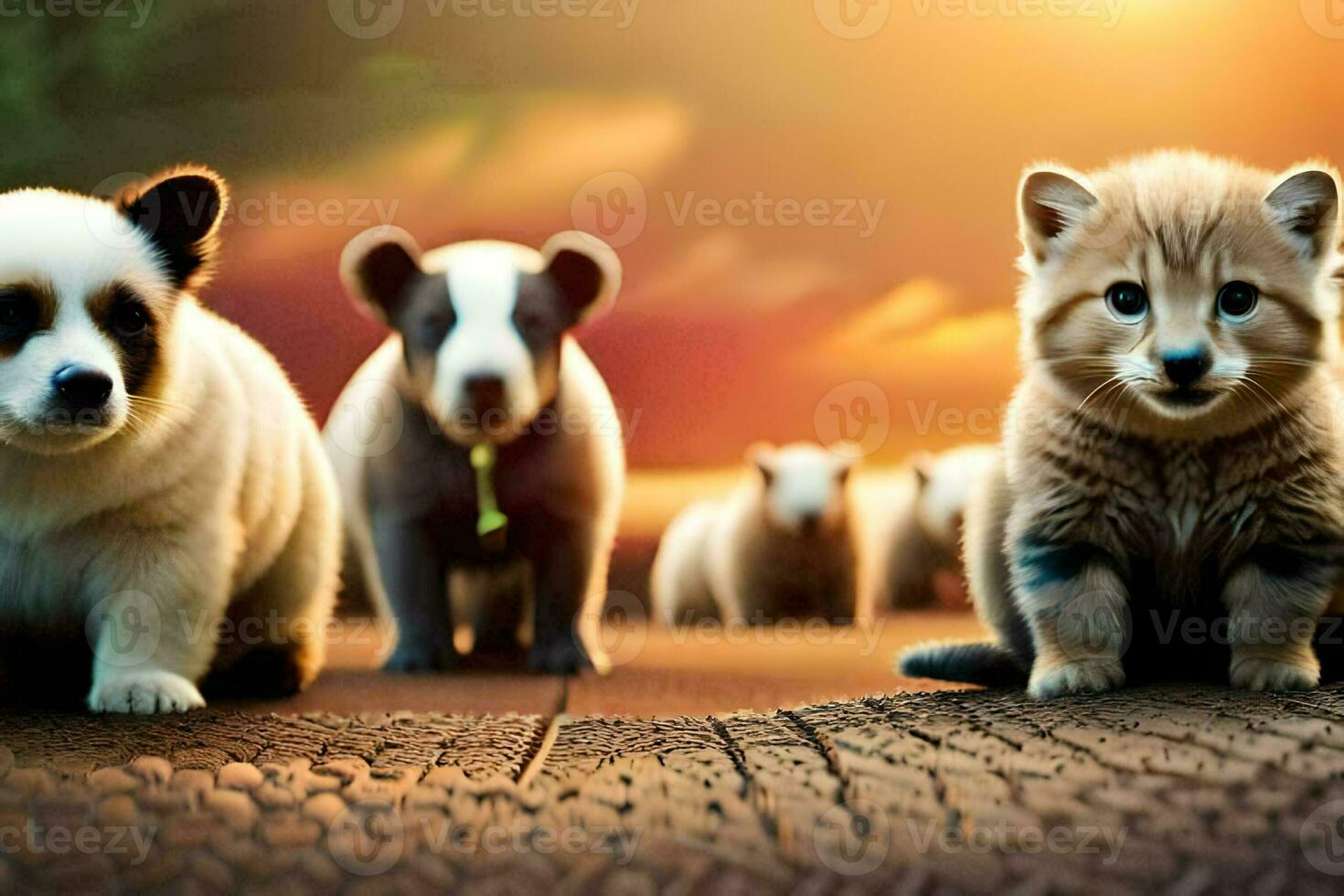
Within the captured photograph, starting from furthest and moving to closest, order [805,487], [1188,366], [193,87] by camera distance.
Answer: [805,487], [193,87], [1188,366]

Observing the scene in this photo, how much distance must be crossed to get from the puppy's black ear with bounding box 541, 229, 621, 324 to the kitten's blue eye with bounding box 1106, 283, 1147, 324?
1071 millimetres

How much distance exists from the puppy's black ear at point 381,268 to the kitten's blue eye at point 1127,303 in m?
1.32

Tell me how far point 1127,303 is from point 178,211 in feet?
4.14

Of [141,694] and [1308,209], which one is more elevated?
[1308,209]

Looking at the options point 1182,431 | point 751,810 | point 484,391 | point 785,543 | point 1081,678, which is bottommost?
point 751,810

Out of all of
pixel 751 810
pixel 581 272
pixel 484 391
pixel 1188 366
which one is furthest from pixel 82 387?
pixel 1188 366

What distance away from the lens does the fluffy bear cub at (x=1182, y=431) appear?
1.53 m

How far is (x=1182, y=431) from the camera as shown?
61.7 inches

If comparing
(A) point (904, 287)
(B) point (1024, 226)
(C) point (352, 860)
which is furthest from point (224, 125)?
(C) point (352, 860)

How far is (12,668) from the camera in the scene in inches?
71.7

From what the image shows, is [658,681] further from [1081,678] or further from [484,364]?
[1081,678]

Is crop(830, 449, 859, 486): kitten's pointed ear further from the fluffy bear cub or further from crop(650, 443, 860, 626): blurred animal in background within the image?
the fluffy bear cub

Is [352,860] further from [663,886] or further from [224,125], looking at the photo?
[224,125]

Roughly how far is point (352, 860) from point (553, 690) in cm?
102
